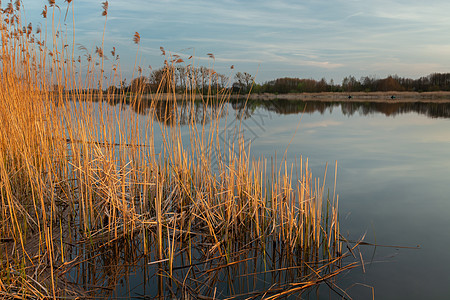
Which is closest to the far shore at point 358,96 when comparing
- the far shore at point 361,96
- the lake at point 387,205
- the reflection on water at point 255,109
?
the far shore at point 361,96

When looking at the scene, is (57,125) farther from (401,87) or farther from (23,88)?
(401,87)

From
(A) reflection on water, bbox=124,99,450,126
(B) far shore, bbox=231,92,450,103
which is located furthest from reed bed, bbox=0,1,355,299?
(B) far shore, bbox=231,92,450,103

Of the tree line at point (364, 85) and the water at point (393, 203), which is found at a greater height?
the tree line at point (364, 85)

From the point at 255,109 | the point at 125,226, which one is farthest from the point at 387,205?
the point at 125,226

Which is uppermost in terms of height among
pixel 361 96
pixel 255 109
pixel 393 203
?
pixel 361 96

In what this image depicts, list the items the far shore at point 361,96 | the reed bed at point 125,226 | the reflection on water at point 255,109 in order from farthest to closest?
the far shore at point 361,96
the reflection on water at point 255,109
the reed bed at point 125,226

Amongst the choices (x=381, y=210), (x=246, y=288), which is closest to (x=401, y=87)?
(x=381, y=210)

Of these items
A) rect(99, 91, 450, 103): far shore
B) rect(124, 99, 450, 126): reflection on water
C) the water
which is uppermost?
rect(99, 91, 450, 103): far shore

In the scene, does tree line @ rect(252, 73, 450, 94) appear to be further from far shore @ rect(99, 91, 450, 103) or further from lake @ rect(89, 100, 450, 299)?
lake @ rect(89, 100, 450, 299)

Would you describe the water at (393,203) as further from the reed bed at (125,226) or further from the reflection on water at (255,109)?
the reflection on water at (255,109)

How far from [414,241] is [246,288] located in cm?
195

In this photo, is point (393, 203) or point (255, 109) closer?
point (255, 109)

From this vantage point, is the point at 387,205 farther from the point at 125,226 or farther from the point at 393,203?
the point at 125,226

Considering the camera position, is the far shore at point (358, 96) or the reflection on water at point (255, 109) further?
the far shore at point (358, 96)
